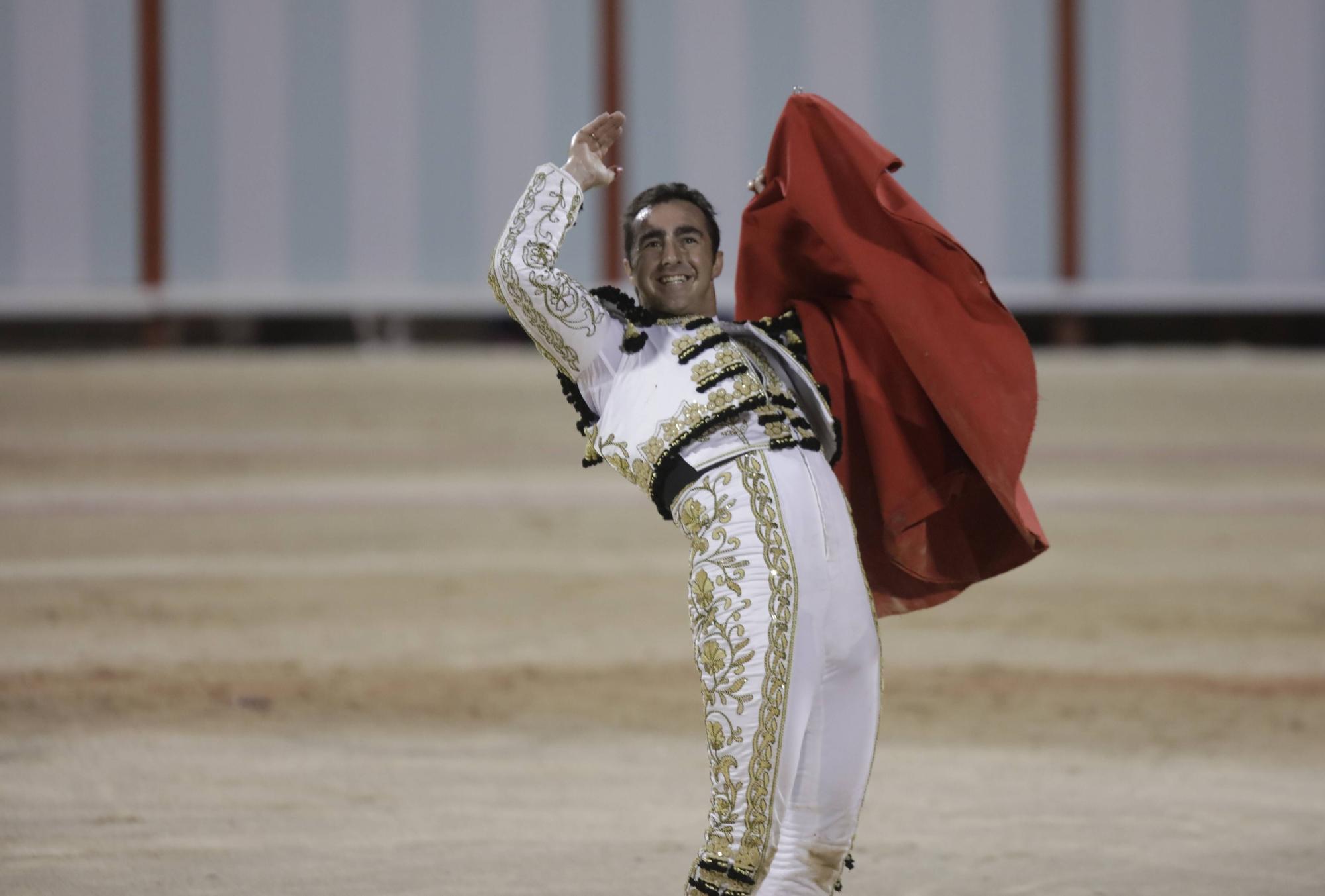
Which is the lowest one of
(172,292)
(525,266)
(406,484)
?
(406,484)

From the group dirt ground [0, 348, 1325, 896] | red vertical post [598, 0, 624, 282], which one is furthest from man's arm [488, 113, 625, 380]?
red vertical post [598, 0, 624, 282]

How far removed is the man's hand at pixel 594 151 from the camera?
109 inches

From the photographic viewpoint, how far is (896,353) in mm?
2895

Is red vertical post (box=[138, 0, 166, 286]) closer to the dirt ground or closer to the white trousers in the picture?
the dirt ground

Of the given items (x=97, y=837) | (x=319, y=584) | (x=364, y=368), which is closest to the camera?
(x=97, y=837)

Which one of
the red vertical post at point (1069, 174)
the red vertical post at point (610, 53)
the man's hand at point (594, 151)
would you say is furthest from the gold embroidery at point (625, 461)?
the red vertical post at point (1069, 174)

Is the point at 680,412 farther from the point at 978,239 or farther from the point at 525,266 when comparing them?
the point at 978,239

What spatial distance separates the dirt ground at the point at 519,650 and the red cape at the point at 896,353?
2.65 feet

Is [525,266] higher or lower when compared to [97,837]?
higher

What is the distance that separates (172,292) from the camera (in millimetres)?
10258

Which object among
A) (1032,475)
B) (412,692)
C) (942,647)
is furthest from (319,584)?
(1032,475)

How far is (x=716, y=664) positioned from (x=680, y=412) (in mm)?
389

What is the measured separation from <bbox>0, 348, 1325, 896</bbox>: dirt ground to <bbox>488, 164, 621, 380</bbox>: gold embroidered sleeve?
118 centimetres

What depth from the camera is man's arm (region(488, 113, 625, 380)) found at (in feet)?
8.63
